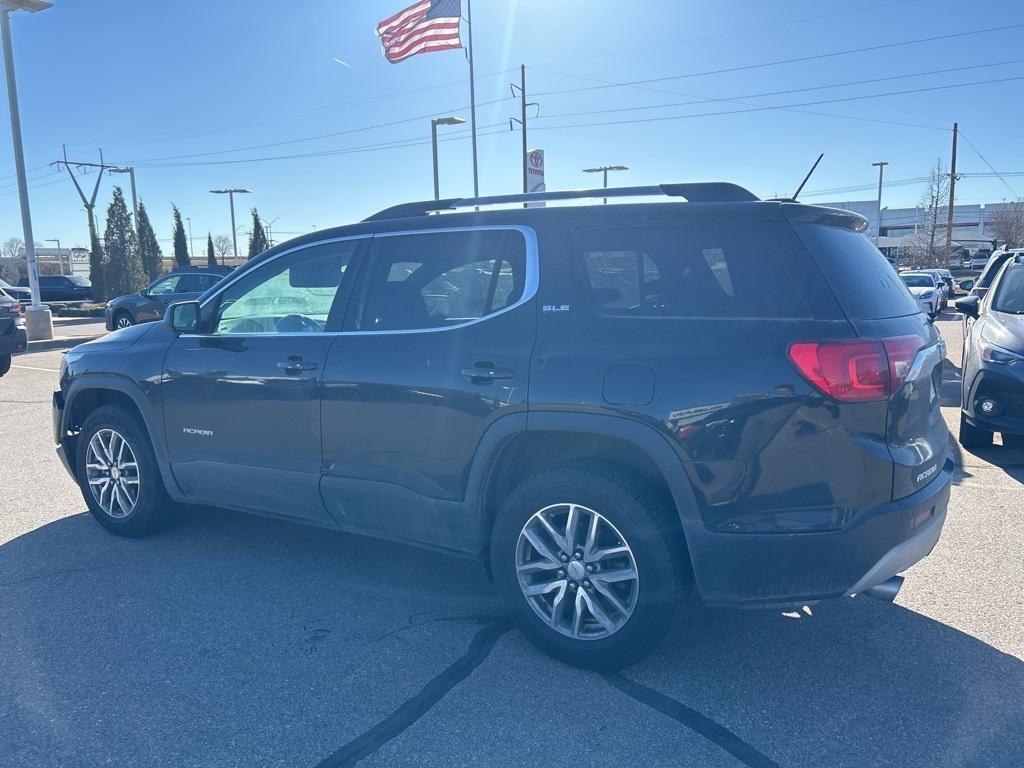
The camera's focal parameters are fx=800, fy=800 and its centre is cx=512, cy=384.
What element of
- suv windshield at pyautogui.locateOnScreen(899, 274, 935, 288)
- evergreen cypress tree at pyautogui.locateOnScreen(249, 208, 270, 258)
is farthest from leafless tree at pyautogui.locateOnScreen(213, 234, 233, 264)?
suv windshield at pyautogui.locateOnScreen(899, 274, 935, 288)

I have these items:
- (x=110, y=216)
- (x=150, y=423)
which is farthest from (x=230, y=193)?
(x=150, y=423)

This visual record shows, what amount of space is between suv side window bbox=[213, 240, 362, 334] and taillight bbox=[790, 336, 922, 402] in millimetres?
2300

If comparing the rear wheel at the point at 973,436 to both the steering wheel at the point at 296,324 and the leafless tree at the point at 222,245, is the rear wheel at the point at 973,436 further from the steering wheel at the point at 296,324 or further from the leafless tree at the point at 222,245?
the leafless tree at the point at 222,245

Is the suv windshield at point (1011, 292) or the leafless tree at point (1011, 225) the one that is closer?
the suv windshield at point (1011, 292)

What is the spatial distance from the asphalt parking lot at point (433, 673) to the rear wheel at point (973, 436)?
2.43 m

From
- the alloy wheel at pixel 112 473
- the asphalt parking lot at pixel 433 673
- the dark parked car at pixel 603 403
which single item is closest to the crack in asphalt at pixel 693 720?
the asphalt parking lot at pixel 433 673

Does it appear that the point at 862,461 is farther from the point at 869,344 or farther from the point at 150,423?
the point at 150,423

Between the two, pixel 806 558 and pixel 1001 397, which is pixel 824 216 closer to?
pixel 806 558

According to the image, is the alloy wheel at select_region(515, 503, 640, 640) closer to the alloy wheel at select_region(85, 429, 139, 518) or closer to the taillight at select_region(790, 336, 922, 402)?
the taillight at select_region(790, 336, 922, 402)

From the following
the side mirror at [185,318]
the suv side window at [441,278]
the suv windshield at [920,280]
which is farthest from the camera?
the suv windshield at [920,280]

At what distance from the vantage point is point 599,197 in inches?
137

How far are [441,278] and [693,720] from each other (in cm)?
220

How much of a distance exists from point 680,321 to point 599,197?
2.42 ft

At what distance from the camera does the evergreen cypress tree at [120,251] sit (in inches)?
1373
